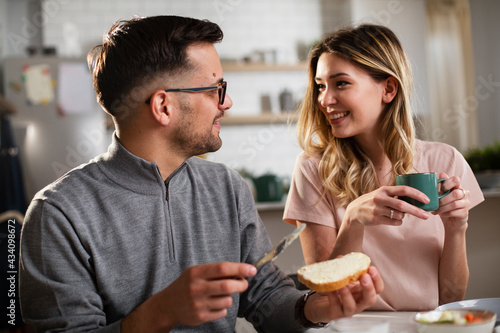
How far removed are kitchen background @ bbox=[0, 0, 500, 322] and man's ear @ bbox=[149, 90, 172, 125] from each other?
3.49m

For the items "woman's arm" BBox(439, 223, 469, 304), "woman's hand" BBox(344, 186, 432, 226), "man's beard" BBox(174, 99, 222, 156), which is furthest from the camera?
"woman's arm" BBox(439, 223, 469, 304)

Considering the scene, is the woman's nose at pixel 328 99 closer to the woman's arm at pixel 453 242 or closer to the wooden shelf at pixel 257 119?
the woman's arm at pixel 453 242

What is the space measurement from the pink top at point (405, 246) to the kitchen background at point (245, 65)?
3239mm

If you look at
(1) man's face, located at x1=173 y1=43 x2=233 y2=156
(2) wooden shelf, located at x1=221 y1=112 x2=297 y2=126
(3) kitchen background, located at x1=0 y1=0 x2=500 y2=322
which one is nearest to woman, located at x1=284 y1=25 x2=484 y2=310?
(1) man's face, located at x1=173 y1=43 x2=233 y2=156

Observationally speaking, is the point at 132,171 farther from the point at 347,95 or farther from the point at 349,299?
the point at 347,95

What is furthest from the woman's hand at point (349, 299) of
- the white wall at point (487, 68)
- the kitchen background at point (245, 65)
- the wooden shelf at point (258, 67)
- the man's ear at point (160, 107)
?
the white wall at point (487, 68)

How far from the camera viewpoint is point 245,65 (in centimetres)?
510

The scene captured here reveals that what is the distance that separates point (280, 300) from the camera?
4.03 feet

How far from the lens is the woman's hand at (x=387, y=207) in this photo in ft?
3.77

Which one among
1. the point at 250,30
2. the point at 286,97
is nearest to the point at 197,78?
the point at 286,97

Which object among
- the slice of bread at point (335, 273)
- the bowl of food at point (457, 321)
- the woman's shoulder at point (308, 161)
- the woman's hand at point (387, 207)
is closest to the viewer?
the bowl of food at point (457, 321)

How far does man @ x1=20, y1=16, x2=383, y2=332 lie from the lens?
104 centimetres

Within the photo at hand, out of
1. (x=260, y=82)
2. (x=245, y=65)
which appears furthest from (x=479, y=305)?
(x=260, y=82)

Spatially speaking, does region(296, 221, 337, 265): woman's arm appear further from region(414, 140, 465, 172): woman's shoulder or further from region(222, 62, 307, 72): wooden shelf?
region(222, 62, 307, 72): wooden shelf
